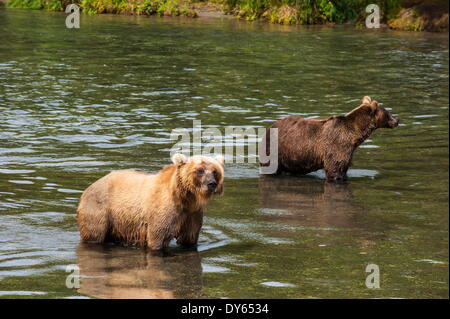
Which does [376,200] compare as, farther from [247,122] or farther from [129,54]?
[129,54]

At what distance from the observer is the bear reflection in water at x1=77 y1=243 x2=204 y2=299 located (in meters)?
8.90

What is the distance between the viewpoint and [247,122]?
19594mm

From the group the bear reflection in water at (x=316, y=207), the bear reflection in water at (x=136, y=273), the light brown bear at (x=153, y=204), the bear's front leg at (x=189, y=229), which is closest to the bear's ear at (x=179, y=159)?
the light brown bear at (x=153, y=204)

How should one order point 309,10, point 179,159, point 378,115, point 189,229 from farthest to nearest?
point 309,10 → point 378,115 → point 189,229 → point 179,159

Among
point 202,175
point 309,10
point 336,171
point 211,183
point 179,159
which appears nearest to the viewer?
point 211,183

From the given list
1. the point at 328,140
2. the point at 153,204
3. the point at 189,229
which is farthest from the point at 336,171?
the point at 153,204

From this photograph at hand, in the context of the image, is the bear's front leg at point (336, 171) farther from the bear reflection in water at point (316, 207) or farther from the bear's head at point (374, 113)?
the bear's head at point (374, 113)

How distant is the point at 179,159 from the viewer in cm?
993

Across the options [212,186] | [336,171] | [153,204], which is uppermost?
[212,186]

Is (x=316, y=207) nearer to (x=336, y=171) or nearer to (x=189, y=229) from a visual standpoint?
(x=336, y=171)

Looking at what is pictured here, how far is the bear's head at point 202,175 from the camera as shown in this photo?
31.9 feet

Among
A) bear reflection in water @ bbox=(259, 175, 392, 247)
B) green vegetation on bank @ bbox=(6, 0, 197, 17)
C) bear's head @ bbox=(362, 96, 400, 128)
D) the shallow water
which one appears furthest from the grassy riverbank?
bear reflection in water @ bbox=(259, 175, 392, 247)

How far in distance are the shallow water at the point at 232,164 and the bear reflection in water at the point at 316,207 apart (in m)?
0.04

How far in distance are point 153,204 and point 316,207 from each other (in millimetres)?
3213
